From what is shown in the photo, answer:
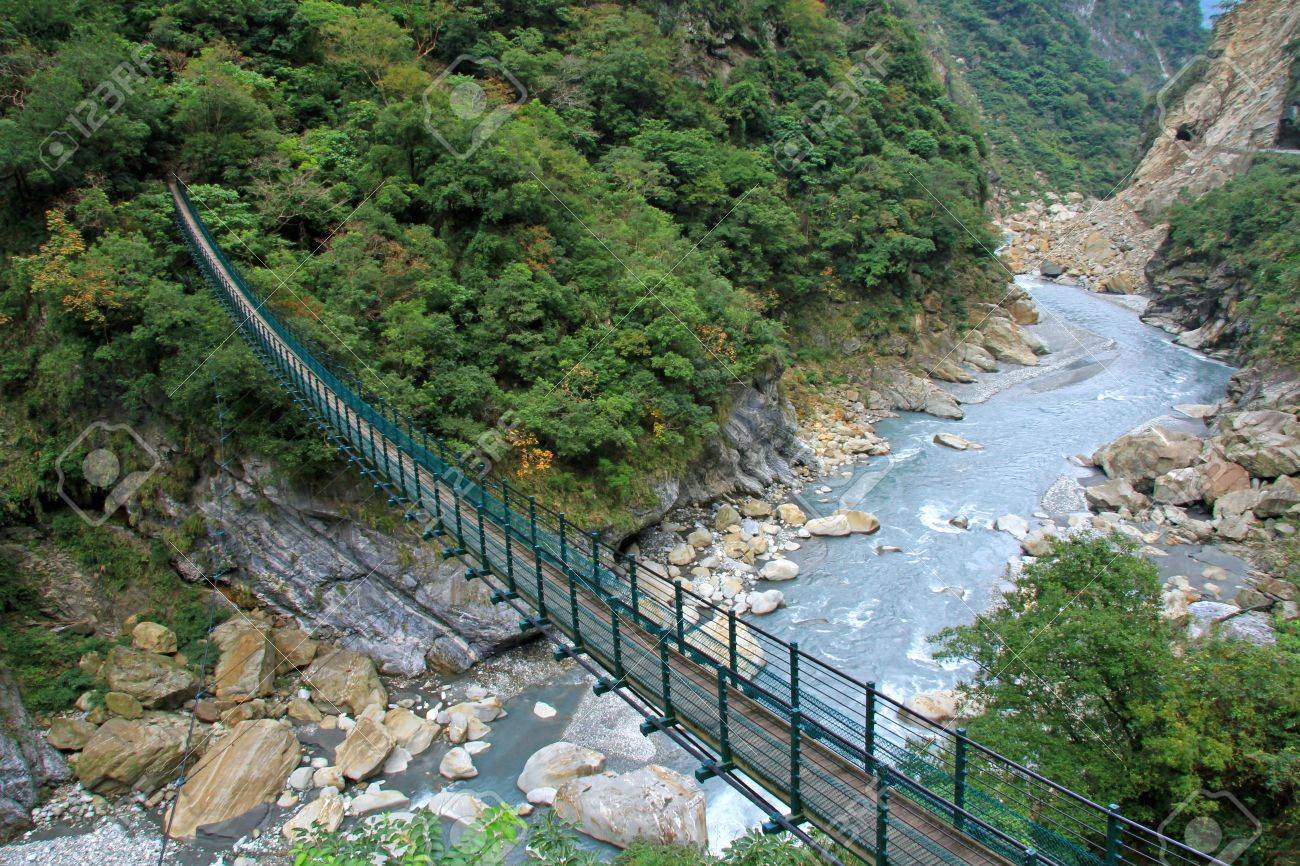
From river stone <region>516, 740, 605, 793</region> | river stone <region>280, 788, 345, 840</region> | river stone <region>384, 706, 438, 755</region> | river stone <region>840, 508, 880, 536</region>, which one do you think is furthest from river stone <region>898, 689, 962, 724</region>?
river stone <region>280, 788, 345, 840</region>

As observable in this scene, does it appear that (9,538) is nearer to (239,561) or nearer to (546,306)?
(239,561)

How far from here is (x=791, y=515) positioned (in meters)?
15.9

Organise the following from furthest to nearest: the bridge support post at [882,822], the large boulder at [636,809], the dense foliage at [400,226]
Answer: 1. the dense foliage at [400,226]
2. the large boulder at [636,809]
3. the bridge support post at [882,822]

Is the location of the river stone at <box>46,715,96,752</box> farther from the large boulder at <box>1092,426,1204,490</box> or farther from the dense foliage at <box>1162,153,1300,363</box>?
the dense foliage at <box>1162,153,1300,363</box>

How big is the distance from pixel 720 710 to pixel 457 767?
5869 millimetres

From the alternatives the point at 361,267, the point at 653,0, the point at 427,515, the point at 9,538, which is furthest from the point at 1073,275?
the point at 9,538

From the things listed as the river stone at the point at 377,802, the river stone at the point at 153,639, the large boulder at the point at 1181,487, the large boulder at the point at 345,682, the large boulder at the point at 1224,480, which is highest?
the large boulder at the point at 1224,480

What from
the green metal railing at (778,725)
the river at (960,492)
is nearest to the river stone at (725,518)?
the river at (960,492)

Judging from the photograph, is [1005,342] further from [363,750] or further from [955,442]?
[363,750]

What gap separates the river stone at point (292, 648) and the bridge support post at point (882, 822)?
377 inches

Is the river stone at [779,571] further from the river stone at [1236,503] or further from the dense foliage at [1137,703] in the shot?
the river stone at [1236,503]

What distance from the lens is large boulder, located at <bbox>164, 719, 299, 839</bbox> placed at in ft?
29.2

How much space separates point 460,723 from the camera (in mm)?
10203

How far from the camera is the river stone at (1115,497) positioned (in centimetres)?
1616
